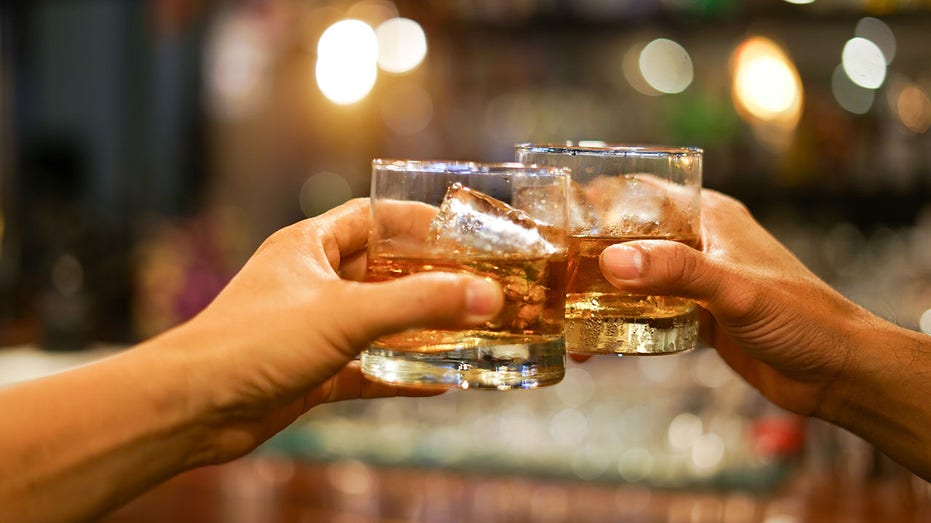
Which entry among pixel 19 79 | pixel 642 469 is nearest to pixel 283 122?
pixel 19 79

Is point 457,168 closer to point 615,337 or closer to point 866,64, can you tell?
point 615,337

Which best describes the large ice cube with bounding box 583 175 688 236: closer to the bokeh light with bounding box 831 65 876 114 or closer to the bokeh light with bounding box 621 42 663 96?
the bokeh light with bounding box 831 65 876 114

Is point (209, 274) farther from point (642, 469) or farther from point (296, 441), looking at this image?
point (642, 469)

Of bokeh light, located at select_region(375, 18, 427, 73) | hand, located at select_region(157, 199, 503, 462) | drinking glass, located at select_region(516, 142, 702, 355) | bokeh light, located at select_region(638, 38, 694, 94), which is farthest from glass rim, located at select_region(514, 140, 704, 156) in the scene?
bokeh light, located at select_region(375, 18, 427, 73)

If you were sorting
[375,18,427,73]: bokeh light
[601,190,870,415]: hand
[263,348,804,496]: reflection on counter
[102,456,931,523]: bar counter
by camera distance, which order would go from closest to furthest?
[601,190,870,415]: hand < [102,456,931,523]: bar counter < [263,348,804,496]: reflection on counter < [375,18,427,73]: bokeh light

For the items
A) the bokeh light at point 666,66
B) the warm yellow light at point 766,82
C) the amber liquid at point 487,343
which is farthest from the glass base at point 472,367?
the bokeh light at point 666,66

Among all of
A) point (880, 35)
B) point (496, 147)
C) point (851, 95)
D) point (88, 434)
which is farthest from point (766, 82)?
point (88, 434)

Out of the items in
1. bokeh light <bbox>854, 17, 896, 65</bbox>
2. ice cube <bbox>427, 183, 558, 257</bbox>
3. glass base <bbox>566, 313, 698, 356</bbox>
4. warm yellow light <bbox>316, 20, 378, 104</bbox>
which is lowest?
glass base <bbox>566, 313, 698, 356</bbox>

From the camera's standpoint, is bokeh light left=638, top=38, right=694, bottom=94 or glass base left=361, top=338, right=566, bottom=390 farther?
bokeh light left=638, top=38, right=694, bottom=94
